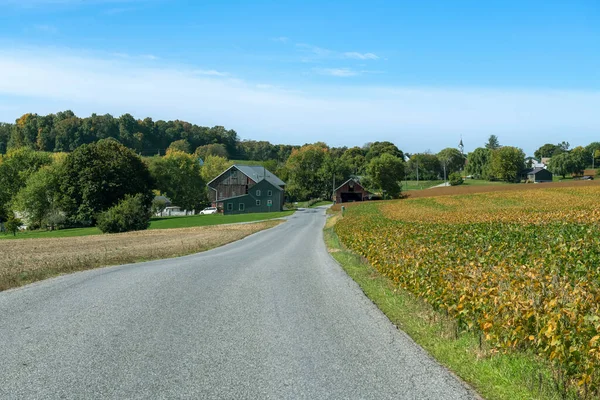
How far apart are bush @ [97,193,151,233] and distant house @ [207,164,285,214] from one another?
1411 inches

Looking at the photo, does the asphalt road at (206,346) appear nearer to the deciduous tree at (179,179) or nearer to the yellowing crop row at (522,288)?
the yellowing crop row at (522,288)

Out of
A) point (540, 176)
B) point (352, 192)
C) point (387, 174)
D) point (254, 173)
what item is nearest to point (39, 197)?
point (254, 173)

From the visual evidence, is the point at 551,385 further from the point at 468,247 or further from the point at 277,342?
the point at 468,247

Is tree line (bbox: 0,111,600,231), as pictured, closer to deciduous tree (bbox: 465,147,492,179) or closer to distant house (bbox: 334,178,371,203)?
deciduous tree (bbox: 465,147,492,179)

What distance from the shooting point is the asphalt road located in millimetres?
6398

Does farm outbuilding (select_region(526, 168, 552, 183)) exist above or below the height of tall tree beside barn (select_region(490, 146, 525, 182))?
below

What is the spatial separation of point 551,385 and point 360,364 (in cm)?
235

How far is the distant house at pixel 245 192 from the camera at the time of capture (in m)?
106

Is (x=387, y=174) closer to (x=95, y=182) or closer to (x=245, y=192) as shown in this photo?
(x=245, y=192)

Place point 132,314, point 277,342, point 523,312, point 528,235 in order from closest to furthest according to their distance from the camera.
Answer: point 523,312, point 277,342, point 132,314, point 528,235

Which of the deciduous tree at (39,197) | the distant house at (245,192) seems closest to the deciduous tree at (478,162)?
the distant house at (245,192)

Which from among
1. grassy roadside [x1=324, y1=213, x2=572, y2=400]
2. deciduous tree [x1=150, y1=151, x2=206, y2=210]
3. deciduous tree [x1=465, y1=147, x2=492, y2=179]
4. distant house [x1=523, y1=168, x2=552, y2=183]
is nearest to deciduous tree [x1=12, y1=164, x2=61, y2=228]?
deciduous tree [x1=150, y1=151, x2=206, y2=210]

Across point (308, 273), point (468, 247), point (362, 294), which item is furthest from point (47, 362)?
point (308, 273)

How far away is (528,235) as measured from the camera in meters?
16.2
